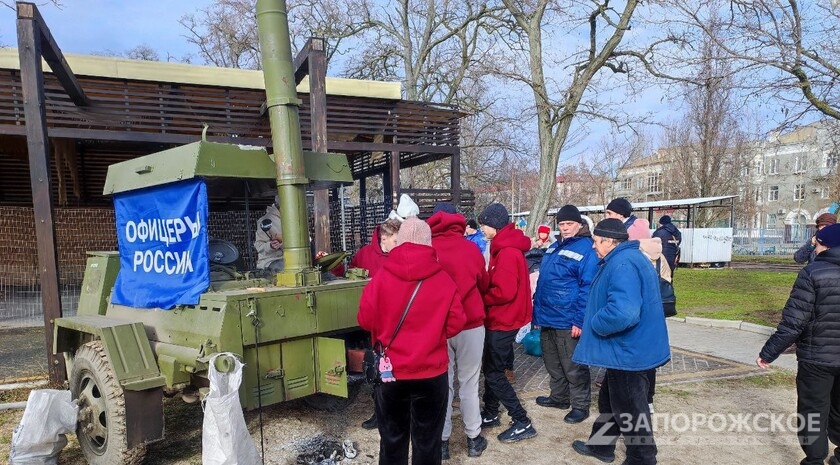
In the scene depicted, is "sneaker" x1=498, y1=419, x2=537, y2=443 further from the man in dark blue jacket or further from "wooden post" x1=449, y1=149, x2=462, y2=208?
"wooden post" x1=449, y1=149, x2=462, y2=208

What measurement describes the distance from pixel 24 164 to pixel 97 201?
1692 millimetres

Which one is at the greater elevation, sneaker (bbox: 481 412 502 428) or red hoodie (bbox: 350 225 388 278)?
red hoodie (bbox: 350 225 388 278)

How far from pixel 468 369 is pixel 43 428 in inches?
117

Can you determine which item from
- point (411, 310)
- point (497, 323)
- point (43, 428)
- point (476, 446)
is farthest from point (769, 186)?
point (43, 428)

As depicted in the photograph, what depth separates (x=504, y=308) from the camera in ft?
14.6

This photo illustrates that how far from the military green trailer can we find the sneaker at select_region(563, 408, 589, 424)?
6.91 ft

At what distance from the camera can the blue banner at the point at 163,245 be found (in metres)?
3.81

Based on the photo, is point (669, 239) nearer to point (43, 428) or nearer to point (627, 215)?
point (627, 215)

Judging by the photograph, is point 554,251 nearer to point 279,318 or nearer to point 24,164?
point 279,318

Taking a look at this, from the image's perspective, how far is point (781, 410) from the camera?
509 centimetres

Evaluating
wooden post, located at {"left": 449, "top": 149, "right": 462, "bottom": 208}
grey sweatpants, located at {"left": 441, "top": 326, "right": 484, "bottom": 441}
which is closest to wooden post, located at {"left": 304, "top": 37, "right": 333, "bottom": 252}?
grey sweatpants, located at {"left": 441, "top": 326, "right": 484, "bottom": 441}

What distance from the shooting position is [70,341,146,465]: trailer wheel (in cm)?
366

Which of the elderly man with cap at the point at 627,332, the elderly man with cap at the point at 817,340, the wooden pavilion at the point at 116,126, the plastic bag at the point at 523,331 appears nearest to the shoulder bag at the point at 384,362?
the elderly man with cap at the point at 627,332

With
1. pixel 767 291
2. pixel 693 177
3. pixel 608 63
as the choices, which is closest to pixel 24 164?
pixel 608 63
